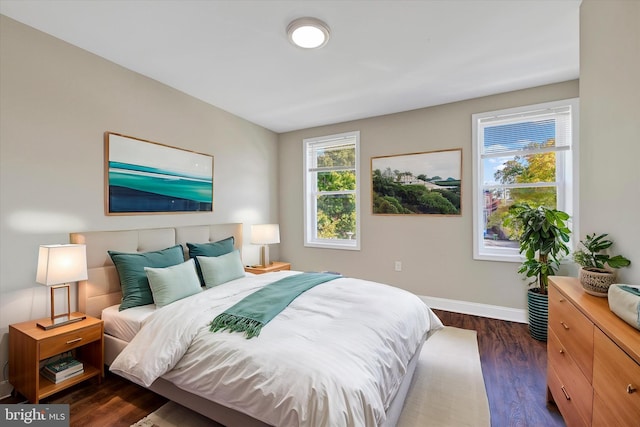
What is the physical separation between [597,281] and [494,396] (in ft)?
3.51

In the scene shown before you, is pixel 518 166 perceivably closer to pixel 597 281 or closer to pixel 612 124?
pixel 612 124

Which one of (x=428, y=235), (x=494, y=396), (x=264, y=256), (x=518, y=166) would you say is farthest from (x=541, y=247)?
(x=264, y=256)

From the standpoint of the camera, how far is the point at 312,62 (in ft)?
8.66

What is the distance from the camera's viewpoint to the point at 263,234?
13.1 feet

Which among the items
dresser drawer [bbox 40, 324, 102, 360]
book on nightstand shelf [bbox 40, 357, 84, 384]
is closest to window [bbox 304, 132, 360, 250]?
dresser drawer [bbox 40, 324, 102, 360]

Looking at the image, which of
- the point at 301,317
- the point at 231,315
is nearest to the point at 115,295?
the point at 231,315

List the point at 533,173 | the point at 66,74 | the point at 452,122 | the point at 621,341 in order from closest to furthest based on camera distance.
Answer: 1. the point at 621,341
2. the point at 66,74
3. the point at 533,173
4. the point at 452,122

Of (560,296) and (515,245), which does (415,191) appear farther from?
(560,296)

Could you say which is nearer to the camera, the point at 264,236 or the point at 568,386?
the point at 568,386

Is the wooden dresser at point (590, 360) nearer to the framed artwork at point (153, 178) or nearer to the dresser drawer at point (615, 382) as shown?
the dresser drawer at point (615, 382)

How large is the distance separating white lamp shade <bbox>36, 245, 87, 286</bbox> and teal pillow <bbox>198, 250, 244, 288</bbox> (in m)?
0.93

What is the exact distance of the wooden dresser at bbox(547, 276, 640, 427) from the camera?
103 centimetres

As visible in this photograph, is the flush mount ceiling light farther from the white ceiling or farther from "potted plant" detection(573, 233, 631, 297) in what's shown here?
"potted plant" detection(573, 233, 631, 297)

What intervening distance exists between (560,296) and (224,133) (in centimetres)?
378
